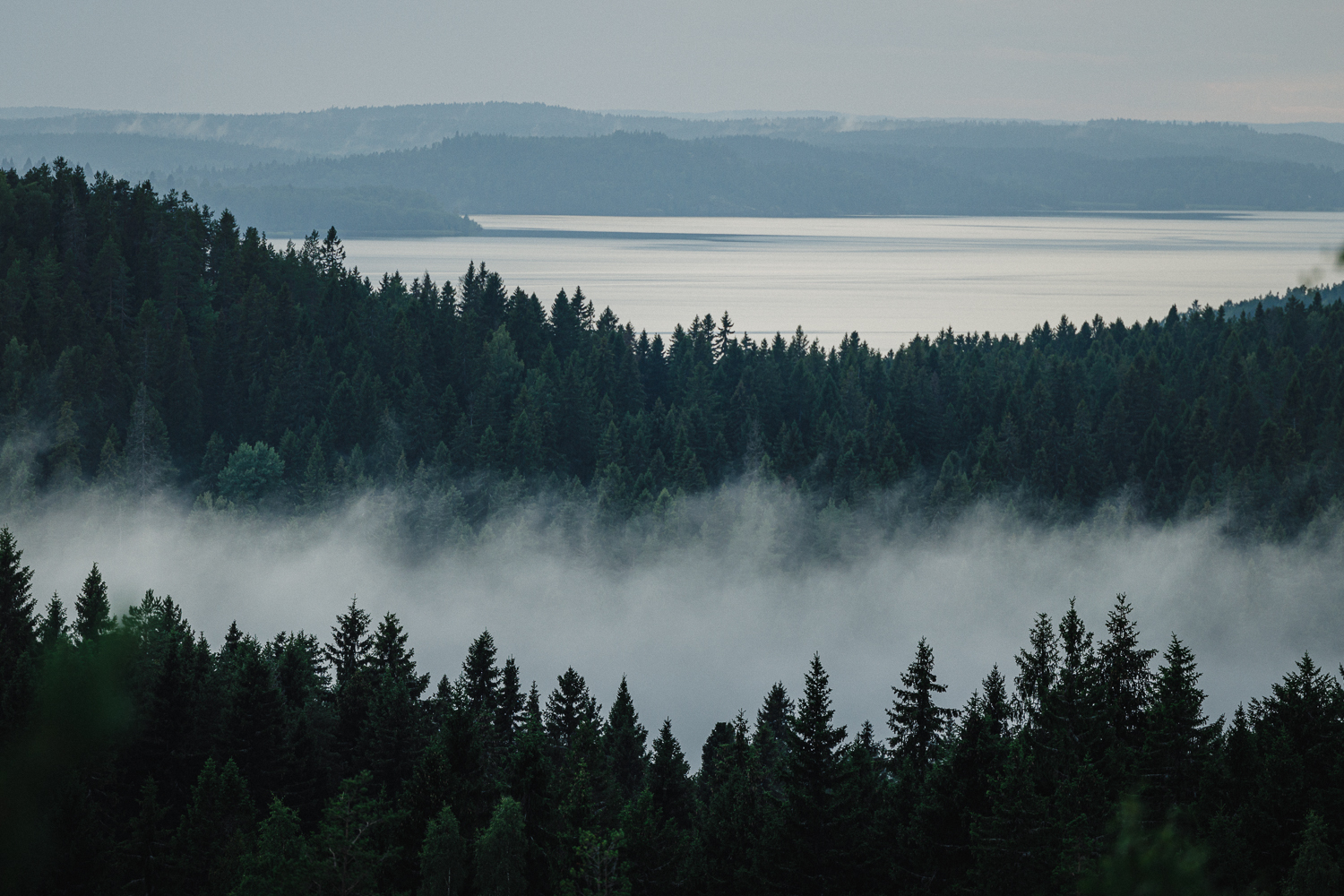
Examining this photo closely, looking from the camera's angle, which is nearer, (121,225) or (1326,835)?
(1326,835)

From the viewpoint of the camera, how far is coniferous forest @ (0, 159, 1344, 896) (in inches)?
1171

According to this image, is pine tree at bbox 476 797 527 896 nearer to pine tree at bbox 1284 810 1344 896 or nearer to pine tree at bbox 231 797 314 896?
pine tree at bbox 231 797 314 896

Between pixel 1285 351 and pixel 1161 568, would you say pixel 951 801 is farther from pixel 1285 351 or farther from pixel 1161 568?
pixel 1285 351

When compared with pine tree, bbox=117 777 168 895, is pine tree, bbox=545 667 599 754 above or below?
below

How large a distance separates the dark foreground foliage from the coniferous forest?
14cm

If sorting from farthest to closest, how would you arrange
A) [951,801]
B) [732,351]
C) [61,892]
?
1. [732,351]
2. [951,801]
3. [61,892]

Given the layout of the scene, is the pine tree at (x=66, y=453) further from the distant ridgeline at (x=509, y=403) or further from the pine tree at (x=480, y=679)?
the pine tree at (x=480, y=679)

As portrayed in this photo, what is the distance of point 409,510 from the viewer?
114812 millimetres

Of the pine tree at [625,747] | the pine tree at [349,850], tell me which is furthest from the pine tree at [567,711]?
the pine tree at [349,850]

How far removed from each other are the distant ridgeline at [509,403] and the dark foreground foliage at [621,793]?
220 feet

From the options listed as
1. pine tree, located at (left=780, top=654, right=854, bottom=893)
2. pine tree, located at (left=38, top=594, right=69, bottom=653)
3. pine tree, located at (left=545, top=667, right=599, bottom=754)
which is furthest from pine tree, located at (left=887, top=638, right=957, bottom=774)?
pine tree, located at (left=38, top=594, right=69, bottom=653)

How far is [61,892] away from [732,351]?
10571cm

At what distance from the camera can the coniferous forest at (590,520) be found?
29750mm

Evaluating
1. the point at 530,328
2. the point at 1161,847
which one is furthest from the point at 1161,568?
the point at 1161,847
